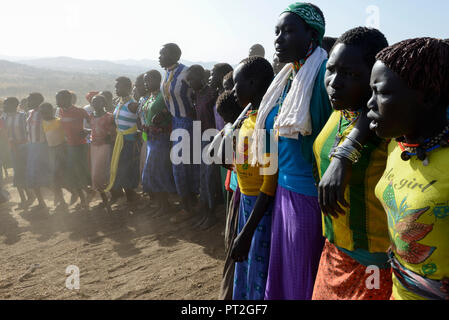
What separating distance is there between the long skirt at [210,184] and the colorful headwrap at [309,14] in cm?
322

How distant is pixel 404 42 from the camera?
129 cm

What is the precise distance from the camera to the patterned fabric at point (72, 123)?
21.6 ft

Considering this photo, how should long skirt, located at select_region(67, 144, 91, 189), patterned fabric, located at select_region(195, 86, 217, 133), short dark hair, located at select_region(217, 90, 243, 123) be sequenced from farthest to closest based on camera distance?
long skirt, located at select_region(67, 144, 91, 189), patterned fabric, located at select_region(195, 86, 217, 133), short dark hair, located at select_region(217, 90, 243, 123)

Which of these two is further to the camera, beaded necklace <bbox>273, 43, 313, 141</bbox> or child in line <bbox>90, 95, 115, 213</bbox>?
child in line <bbox>90, 95, 115, 213</bbox>

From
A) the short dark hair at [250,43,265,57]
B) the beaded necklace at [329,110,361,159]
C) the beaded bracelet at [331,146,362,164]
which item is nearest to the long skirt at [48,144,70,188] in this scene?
the short dark hair at [250,43,265,57]

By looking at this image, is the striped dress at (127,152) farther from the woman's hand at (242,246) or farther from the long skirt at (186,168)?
the woman's hand at (242,246)

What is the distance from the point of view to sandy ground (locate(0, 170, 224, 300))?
3826 millimetres

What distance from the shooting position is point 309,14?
82.4 inches

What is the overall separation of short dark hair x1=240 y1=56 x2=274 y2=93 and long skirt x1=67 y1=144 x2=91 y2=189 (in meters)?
5.13

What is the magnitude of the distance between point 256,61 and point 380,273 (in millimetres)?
1428

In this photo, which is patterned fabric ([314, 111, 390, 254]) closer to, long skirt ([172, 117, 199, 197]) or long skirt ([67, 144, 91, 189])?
long skirt ([172, 117, 199, 197])

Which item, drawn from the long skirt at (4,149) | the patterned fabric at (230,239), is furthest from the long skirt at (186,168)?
the long skirt at (4,149)

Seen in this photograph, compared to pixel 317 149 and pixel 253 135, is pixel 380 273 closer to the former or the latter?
pixel 317 149
